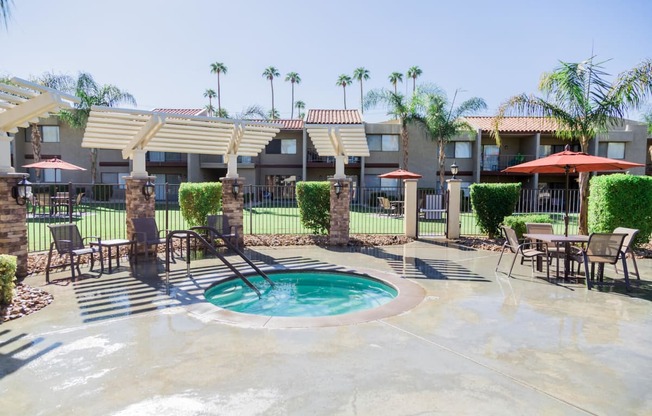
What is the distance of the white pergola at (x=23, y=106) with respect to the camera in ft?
23.3

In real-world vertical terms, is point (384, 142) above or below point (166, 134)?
above

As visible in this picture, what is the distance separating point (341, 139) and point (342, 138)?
7.9 inches

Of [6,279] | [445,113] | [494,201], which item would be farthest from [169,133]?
[445,113]

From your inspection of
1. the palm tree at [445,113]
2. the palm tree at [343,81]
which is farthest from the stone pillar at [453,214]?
the palm tree at [343,81]

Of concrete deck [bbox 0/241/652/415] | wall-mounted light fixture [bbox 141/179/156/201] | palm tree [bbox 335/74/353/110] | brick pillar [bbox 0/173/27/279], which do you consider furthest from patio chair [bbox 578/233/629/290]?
palm tree [bbox 335/74/353/110]

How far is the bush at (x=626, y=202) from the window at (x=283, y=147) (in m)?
24.4

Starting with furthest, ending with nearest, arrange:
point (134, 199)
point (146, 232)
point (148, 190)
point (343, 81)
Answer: point (343, 81)
point (148, 190)
point (134, 199)
point (146, 232)

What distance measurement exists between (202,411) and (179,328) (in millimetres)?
2105

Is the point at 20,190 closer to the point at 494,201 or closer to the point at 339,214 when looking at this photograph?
the point at 339,214

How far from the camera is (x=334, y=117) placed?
32.2 metres

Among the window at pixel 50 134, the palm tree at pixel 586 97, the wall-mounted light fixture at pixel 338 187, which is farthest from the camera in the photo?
the window at pixel 50 134

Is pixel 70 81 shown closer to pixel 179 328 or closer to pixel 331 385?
pixel 179 328

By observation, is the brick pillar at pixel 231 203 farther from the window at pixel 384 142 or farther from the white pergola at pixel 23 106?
the window at pixel 384 142

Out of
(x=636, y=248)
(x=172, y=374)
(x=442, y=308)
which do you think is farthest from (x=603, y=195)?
(x=172, y=374)
